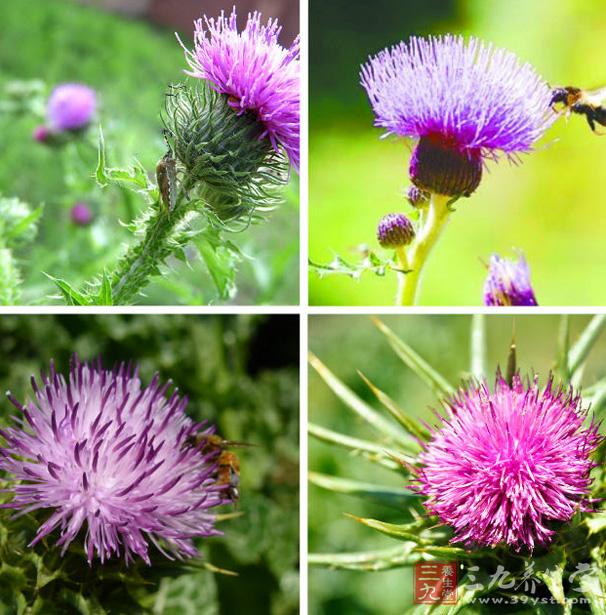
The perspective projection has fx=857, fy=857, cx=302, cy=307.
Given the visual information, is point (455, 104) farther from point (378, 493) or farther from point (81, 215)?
point (81, 215)

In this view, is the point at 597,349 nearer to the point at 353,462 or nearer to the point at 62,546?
the point at 353,462

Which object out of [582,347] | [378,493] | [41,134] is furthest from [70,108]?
[582,347]

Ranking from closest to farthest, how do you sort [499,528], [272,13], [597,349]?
[499,528]
[272,13]
[597,349]

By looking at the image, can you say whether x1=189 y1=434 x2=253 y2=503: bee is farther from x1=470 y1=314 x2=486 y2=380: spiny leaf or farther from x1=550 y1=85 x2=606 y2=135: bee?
x1=550 y1=85 x2=606 y2=135: bee

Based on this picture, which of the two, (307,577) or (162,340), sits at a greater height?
(162,340)

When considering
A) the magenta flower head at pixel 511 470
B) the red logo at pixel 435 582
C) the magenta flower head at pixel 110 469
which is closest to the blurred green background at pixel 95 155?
the magenta flower head at pixel 110 469

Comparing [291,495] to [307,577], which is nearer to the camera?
[307,577]

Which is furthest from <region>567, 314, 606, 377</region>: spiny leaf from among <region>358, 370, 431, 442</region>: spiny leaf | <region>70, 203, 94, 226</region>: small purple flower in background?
<region>70, 203, 94, 226</region>: small purple flower in background

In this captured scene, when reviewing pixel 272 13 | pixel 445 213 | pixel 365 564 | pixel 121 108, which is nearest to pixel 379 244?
pixel 445 213
